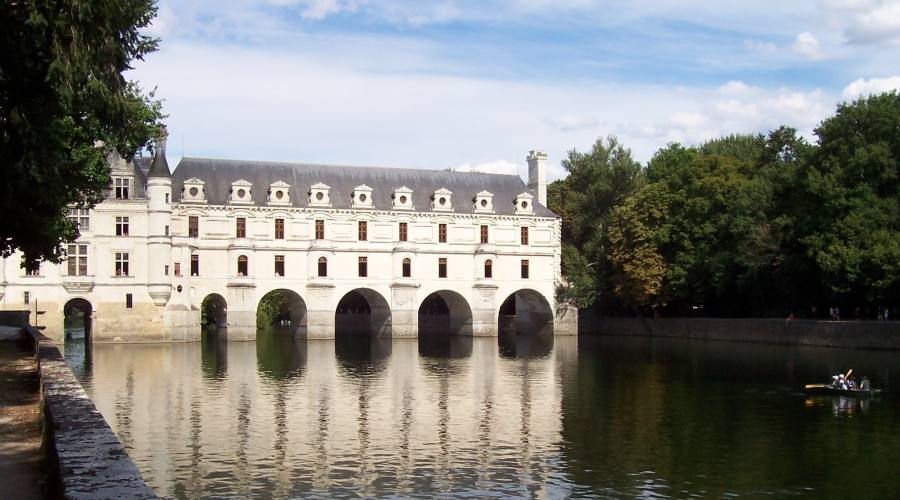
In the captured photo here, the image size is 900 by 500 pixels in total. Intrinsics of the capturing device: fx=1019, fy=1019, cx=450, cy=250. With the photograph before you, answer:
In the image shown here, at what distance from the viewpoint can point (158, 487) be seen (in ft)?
55.9

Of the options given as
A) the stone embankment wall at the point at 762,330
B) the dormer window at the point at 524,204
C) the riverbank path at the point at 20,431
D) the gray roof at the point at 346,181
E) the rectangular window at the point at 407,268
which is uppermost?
the gray roof at the point at 346,181

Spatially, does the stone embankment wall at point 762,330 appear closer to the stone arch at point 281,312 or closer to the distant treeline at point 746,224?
the distant treeline at point 746,224

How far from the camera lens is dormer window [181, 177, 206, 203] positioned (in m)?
56.5

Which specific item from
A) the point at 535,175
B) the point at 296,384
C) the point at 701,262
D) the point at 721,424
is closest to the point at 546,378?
the point at 296,384

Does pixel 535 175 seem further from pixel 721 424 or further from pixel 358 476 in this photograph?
pixel 358 476

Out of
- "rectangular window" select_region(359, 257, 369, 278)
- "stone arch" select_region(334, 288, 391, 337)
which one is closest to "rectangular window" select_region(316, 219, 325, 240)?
"rectangular window" select_region(359, 257, 369, 278)

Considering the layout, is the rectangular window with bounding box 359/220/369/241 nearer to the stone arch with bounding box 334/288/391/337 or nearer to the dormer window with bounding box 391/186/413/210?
the dormer window with bounding box 391/186/413/210

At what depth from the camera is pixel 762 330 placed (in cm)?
5372

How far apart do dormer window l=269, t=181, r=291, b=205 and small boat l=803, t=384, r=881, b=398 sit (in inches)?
1398

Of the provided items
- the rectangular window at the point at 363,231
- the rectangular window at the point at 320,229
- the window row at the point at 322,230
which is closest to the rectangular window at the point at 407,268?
the window row at the point at 322,230

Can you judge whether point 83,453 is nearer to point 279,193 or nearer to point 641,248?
point 279,193

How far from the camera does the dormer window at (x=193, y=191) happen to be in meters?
56.5

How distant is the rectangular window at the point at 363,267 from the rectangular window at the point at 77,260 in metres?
15.6

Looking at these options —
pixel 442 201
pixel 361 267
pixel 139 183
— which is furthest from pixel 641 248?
pixel 139 183
